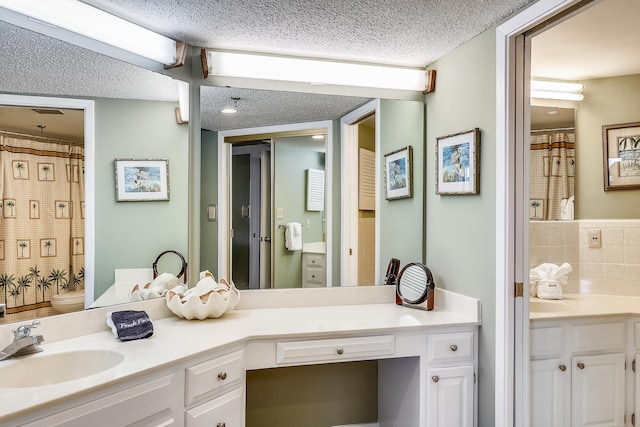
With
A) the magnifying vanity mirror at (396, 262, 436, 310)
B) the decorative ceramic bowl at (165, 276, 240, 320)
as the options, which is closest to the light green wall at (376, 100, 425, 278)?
the magnifying vanity mirror at (396, 262, 436, 310)

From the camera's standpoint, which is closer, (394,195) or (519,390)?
(519,390)

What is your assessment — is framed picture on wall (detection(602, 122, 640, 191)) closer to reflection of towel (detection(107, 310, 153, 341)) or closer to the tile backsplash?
the tile backsplash

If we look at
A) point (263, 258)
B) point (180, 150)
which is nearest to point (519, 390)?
point (263, 258)

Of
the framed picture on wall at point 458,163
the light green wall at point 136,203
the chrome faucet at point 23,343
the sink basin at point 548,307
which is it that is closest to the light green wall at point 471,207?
the framed picture on wall at point 458,163

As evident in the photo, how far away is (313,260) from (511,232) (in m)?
1.02

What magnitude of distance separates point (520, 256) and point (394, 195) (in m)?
0.83

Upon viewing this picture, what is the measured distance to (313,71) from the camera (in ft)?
7.50

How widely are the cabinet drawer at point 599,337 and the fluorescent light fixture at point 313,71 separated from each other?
150 centimetres

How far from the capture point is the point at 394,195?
249 cm

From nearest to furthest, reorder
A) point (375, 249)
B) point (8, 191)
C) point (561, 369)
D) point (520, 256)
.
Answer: point (8, 191)
point (520, 256)
point (561, 369)
point (375, 249)

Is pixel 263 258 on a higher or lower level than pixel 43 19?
lower

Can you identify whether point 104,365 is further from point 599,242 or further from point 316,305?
point 599,242

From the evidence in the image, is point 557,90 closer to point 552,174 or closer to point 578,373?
point 552,174

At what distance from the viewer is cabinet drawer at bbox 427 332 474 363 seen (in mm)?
1969
